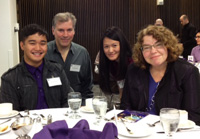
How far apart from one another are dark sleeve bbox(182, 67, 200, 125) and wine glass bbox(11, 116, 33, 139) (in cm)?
126

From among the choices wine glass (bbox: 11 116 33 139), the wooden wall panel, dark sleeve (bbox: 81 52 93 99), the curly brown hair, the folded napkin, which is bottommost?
dark sleeve (bbox: 81 52 93 99)

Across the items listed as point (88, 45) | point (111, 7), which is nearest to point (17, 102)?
point (88, 45)

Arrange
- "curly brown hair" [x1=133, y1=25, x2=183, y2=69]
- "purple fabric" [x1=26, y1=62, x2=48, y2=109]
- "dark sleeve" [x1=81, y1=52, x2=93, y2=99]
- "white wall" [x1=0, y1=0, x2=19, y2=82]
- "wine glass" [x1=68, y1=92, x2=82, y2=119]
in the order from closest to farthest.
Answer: "wine glass" [x1=68, y1=92, x2=82, y2=119]
"curly brown hair" [x1=133, y1=25, x2=183, y2=69]
"purple fabric" [x1=26, y1=62, x2=48, y2=109]
"dark sleeve" [x1=81, y1=52, x2=93, y2=99]
"white wall" [x1=0, y1=0, x2=19, y2=82]

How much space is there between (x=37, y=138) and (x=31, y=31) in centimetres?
163

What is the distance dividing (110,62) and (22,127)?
1.77m

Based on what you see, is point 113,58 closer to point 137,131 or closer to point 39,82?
point 39,82

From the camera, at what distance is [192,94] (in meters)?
1.85

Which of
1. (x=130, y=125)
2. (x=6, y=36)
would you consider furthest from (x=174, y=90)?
(x=6, y=36)

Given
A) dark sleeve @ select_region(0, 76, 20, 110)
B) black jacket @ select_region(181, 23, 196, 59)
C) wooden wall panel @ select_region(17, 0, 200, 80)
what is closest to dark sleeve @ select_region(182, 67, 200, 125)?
dark sleeve @ select_region(0, 76, 20, 110)

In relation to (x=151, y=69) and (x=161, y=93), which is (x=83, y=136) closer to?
(x=161, y=93)

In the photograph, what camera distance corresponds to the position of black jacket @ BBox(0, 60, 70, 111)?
2.17 meters

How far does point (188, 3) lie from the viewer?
7691 mm

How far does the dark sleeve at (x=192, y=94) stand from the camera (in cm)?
181

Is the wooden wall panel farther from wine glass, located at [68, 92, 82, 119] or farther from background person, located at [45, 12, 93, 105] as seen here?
wine glass, located at [68, 92, 82, 119]
